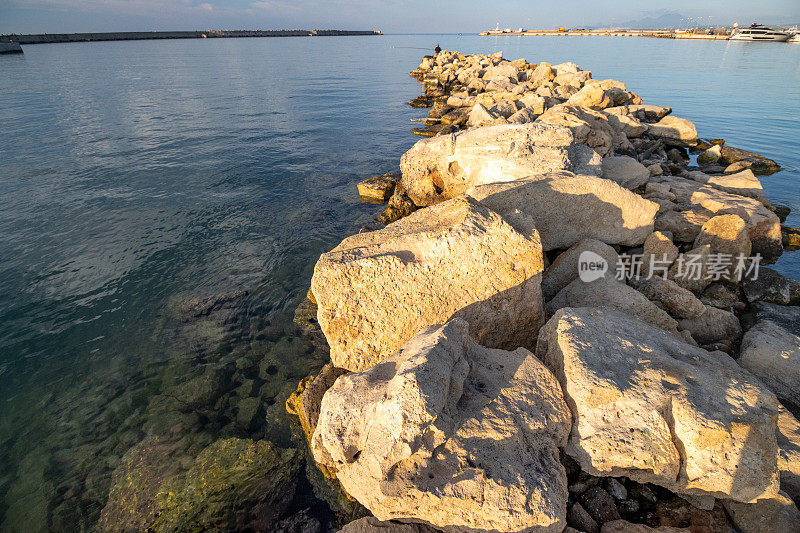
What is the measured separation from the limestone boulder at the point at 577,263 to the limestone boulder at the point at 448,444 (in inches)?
111

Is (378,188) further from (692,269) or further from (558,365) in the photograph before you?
(558,365)

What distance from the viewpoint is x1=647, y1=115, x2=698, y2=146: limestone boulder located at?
15.8m

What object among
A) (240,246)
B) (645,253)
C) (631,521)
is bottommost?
(240,246)

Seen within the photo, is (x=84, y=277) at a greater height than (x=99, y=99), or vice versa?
(x=99, y=99)

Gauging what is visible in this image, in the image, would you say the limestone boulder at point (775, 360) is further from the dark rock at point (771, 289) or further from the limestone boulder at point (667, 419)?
the limestone boulder at point (667, 419)

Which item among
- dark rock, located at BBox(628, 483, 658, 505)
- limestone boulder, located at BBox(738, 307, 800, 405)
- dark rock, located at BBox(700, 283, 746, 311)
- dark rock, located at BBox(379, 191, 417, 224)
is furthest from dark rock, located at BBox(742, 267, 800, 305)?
dark rock, located at BBox(379, 191, 417, 224)

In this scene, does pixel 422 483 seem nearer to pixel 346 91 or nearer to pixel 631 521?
pixel 631 521

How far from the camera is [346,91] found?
33250mm

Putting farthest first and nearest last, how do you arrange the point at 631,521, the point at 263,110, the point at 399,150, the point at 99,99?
1. the point at 99,99
2. the point at 263,110
3. the point at 399,150
4. the point at 631,521

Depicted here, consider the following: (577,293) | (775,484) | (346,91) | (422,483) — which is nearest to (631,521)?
(775,484)

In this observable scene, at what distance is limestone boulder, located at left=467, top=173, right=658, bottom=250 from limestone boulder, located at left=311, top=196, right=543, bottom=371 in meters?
1.83

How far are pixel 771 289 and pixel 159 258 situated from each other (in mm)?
13658

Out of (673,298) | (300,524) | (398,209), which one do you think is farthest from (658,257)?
(300,524)

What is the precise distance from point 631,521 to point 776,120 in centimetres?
2833
